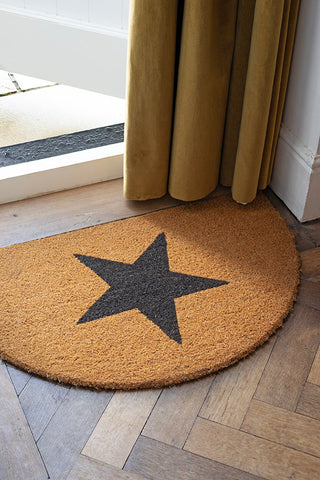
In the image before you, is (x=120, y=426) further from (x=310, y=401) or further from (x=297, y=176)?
(x=297, y=176)

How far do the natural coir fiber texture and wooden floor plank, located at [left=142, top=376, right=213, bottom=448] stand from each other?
0.03 meters

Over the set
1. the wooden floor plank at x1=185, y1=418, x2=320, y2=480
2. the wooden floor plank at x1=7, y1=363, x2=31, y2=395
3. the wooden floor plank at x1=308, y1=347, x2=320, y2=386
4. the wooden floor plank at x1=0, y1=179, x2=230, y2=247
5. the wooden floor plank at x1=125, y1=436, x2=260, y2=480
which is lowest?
the wooden floor plank at x1=125, y1=436, x2=260, y2=480

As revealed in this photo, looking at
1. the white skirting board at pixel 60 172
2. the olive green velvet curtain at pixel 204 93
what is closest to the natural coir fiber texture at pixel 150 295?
the olive green velvet curtain at pixel 204 93

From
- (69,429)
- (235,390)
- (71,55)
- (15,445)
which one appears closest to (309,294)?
(235,390)

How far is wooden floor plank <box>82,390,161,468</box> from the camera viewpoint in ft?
3.65

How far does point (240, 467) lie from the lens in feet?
3.59

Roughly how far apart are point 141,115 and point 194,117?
145mm

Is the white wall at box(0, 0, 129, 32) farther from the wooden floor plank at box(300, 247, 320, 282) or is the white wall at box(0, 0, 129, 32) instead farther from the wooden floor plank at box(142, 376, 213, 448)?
the wooden floor plank at box(142, 376, 213, 448)

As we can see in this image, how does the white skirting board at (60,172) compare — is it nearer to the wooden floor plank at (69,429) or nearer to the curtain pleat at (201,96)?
the curtain pleat at (201,96)

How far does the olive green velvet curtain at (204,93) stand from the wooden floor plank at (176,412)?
0.65 m

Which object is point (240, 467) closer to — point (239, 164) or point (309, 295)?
point (309, 295)

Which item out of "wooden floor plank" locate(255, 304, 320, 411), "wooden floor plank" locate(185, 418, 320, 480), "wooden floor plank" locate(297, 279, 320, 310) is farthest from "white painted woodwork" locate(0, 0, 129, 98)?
"wooden floor plank" locate(185, 418, 320, 480)

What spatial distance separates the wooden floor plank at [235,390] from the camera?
119 centimetres

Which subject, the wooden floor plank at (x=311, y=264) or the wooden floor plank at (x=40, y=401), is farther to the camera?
the wooden floor plank at (x=311, y=264)
